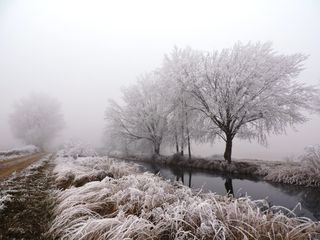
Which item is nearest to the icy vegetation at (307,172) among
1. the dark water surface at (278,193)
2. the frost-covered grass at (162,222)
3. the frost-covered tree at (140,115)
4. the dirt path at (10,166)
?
the dark water surface at (278,193)

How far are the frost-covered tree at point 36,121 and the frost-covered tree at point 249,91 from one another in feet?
121

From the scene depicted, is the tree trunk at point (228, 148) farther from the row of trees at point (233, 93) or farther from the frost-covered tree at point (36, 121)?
the frost-covered tree at point (36, 121)

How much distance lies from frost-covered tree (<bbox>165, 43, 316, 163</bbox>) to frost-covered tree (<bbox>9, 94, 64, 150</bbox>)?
1448 inches

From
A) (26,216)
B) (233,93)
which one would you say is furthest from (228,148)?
(26,216)

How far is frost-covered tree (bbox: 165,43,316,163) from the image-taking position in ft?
48.4

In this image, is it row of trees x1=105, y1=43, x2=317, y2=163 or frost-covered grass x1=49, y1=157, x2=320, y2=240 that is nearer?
frost-covered grass x1=49, y1=157, x2=320, y2=240

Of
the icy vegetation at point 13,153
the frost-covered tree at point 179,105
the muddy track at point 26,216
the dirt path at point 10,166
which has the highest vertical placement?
the frost-covered tree at point 179,105

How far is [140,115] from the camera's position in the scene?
25734 mm

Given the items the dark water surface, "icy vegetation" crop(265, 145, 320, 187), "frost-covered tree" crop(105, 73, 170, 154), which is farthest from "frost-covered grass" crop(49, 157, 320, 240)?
"frost-covered tree" crop(105, 73, 170, 154)

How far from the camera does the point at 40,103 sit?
47.9 metres

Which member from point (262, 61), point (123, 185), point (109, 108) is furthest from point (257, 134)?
point (109, 108)

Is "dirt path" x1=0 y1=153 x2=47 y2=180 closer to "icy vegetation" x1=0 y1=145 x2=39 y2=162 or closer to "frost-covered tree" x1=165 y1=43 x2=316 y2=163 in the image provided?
"icy vegetation" x1=0 y1=145 x2=39 y2=162

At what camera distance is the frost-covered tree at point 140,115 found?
24422 millimetres

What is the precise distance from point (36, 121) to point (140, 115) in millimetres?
29330
